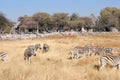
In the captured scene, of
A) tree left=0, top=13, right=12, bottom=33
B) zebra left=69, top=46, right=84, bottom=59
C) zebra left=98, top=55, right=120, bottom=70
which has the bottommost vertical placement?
zebra left=69, top=46, right=84, bottom=59

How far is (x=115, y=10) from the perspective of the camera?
13138cm

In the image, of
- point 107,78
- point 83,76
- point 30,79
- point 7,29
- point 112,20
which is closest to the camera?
point 30,79

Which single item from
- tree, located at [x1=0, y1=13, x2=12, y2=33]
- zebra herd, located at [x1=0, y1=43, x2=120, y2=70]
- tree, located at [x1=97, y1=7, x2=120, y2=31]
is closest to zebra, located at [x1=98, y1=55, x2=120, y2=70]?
zebra herd, located at [x1=0, y1=43, x2=120, y2=70]

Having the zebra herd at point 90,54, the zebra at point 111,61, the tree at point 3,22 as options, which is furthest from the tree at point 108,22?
the zebra at point 111,61

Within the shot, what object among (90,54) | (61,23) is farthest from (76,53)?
(61,23)

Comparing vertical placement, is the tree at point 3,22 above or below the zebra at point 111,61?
above

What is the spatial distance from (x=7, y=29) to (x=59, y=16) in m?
23.7

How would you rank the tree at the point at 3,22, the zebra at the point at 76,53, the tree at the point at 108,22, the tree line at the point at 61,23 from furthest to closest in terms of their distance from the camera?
the tree line at the point at 61,23 < the tree at the point at 108,22 < the tree at the point at 3,22 < the zebra at the point at 76,53

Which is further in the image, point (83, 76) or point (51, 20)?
point (51, 20)

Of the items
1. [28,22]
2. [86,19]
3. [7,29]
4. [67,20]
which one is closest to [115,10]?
[86,19]

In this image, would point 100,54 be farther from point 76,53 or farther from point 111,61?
point 111,61

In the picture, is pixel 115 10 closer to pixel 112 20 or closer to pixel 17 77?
pixel 112 20

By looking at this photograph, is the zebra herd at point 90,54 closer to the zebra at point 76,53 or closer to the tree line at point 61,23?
the zebra at point 76,53

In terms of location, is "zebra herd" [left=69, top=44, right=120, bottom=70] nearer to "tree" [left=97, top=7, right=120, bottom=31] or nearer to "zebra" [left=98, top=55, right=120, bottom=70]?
"zebra" [left=98, top=55, right=120, bottom=70]
